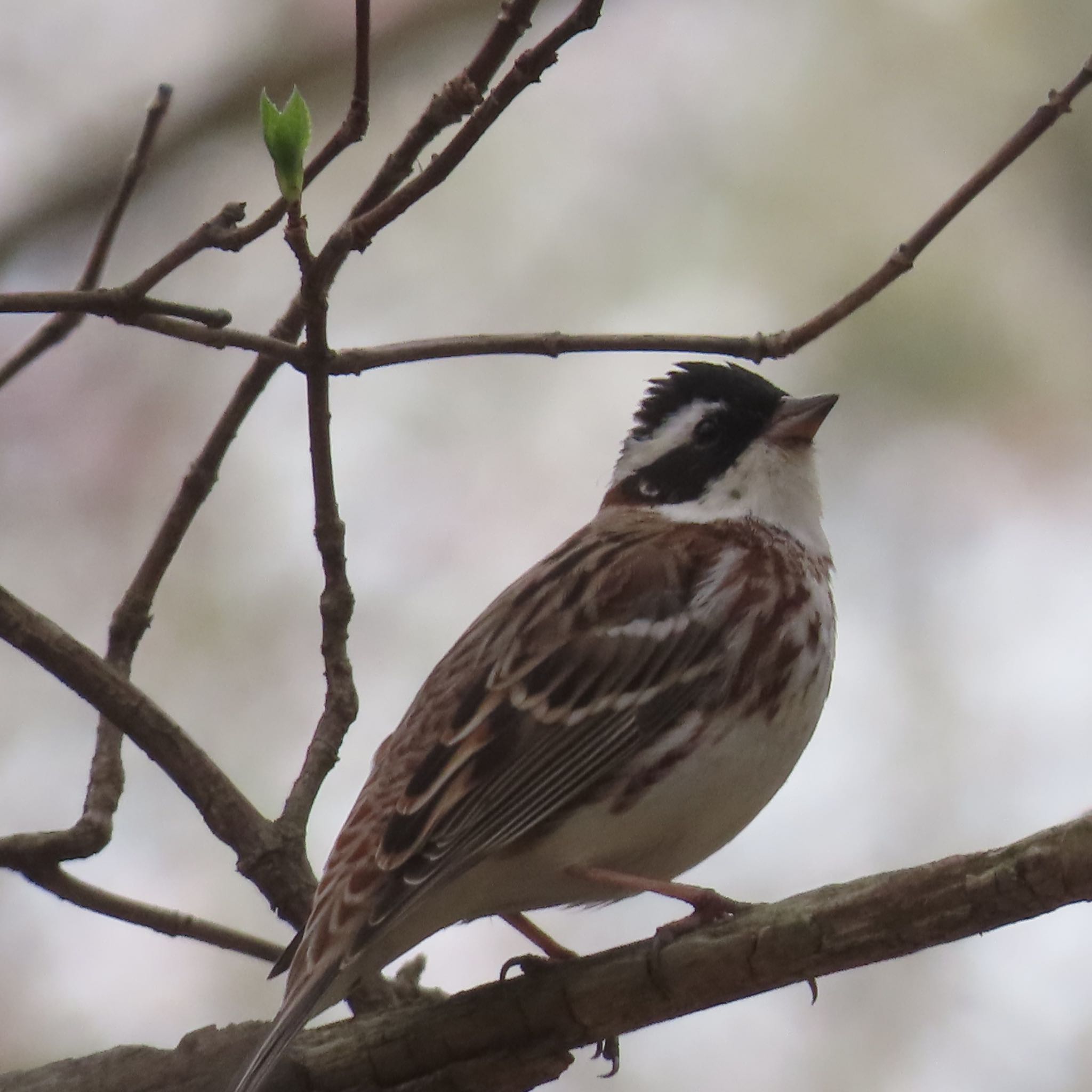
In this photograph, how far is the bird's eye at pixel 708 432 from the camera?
17.6 ft

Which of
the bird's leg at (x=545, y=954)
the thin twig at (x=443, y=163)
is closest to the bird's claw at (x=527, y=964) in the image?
the bird's leg at (x=545, y=954)

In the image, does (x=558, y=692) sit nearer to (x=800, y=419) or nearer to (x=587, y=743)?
(x=587, y=743)

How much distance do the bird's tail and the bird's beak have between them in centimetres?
229

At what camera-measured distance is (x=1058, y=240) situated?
9.05 meters

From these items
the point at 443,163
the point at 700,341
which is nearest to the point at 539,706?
the point at 700,341

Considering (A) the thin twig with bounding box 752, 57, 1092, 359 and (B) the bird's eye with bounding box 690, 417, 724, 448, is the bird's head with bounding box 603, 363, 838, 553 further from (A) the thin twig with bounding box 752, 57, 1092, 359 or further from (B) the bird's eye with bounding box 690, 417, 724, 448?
(A) the thin twig with bounding box 752, 57, 1092, 359

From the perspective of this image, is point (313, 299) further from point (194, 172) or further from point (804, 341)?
point (194, 172)

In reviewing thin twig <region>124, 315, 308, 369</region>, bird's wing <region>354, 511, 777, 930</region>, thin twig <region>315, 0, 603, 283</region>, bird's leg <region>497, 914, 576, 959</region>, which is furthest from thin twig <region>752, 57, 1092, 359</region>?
bird's leg <region>497, 914, 576, 959</region>

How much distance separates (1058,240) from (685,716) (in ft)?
18.4

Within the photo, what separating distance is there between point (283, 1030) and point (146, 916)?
94 centimetres

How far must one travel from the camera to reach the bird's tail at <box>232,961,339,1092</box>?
3.47m

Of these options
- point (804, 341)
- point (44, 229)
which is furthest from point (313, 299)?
point (44, 229)

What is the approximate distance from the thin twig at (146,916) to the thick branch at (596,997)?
0.63 meters

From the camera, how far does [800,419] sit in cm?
529
